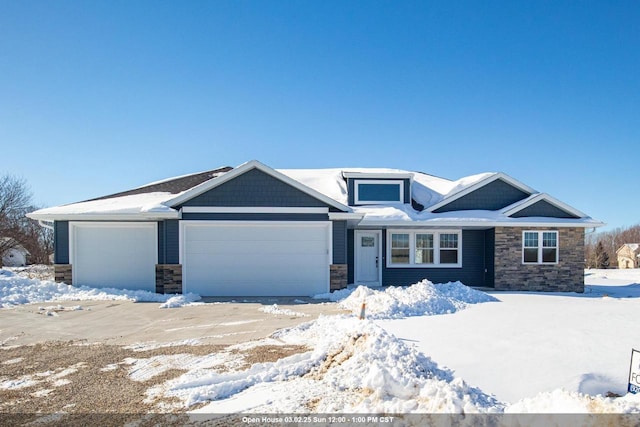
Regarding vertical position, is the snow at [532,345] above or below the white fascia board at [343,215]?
below

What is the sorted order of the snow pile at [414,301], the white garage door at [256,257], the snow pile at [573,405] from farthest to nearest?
the white garage door at [256,257] → the snow pile at [414,301] → the snow pile at [573,405]

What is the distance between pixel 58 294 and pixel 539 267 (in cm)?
1693

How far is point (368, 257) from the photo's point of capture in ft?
47.7

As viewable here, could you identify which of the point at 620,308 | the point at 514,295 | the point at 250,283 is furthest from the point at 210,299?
the point at 620,308

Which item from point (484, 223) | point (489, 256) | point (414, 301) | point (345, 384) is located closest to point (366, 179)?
point (484, 223)

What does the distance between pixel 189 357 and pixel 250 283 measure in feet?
21.7

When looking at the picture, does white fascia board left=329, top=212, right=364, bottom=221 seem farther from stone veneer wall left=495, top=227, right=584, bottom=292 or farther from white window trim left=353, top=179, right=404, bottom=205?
stone veneer wall left=495, top=227, right=584, bottom=292

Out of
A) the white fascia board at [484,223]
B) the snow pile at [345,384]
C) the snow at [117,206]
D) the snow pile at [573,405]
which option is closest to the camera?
the snow pile at [573,405]

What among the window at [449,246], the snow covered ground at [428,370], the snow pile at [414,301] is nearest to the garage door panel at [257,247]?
the snow pile at [414,301]

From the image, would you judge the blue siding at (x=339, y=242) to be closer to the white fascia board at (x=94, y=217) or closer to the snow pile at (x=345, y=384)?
the white fascia board at (x=94, y=217)

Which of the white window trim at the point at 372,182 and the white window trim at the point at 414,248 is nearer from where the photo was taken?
the white window trim at the point at 414,248

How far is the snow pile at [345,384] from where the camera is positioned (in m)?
3.53

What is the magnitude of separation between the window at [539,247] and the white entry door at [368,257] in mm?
5482

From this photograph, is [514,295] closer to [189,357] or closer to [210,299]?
[210,299]
